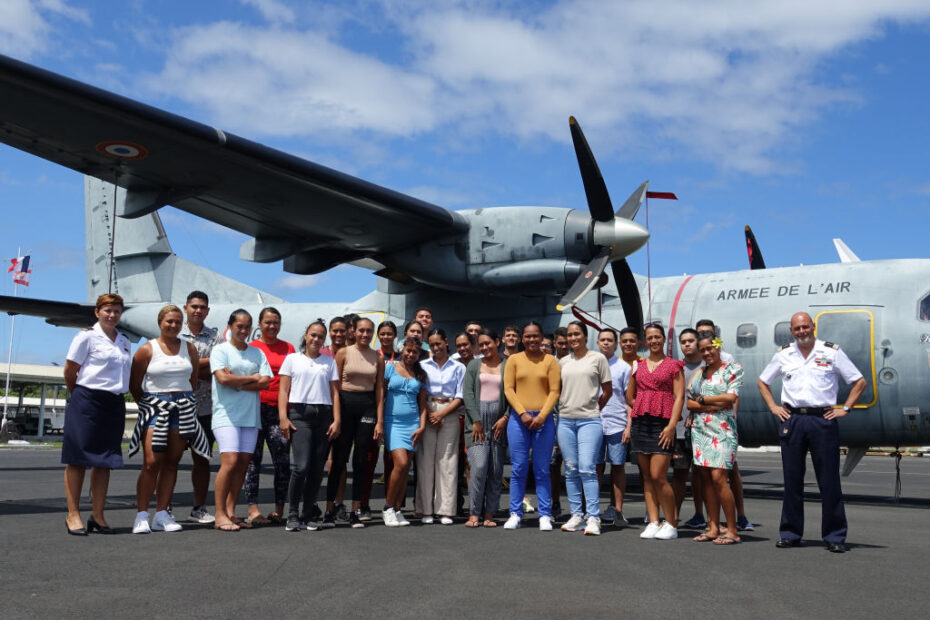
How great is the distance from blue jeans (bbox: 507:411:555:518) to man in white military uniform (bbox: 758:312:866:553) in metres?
2.02

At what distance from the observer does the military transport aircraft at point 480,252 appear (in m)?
9.11

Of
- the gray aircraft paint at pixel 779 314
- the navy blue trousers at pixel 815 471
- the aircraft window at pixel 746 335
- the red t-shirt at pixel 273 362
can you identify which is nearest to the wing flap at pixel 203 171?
the gray aircraft paint at pixel 779 314

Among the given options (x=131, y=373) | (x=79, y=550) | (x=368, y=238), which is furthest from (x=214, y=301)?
(x=79, y=550)

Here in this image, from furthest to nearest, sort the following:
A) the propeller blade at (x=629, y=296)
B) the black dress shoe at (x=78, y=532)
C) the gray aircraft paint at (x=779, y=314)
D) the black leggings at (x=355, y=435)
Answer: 1. the propeller blade at (x=629, y=296)
2. the gray aircraft paint at (x=779, y=314)
3. the black leggings at (x=355, y=435)
4. the black dress shoe at (x=78, y=532)

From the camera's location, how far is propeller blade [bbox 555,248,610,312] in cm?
1030

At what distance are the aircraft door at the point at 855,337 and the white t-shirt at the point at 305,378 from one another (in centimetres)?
659

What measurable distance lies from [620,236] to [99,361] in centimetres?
688

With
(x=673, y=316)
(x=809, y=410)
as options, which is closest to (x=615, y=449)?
(x=809, y=410)

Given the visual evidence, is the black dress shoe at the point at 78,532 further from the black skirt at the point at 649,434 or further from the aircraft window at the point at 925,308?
the aircraft window at the point at 925,308

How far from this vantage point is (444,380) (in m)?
7.82

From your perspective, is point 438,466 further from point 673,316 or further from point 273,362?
point 673,316

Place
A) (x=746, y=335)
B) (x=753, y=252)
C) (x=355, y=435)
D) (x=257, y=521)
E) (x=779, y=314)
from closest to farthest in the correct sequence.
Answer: (x=257, y=521) < (x=355, y=435) < (x=779, y=314) < (x=746, y=335) < (x=753, y=252)

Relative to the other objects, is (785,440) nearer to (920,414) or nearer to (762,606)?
(762,606)

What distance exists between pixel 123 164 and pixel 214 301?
7651 millimetres
